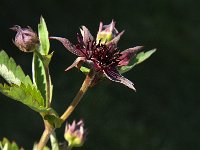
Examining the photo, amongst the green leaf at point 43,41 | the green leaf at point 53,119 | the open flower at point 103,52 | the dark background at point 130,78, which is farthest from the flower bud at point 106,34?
the dark background at point 130,78

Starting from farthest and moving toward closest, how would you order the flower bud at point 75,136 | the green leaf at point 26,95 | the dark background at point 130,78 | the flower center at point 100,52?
the dark background at point 130,78, the flower bud at point 75,136, the flower center at point 100,52, the green leaf at point 26,95

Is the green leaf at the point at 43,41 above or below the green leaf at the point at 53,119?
above

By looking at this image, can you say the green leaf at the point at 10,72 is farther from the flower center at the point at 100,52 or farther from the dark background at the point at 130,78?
the dark background at the point at 130,78

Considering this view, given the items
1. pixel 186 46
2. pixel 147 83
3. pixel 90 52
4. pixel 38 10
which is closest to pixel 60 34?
pixel 38 10

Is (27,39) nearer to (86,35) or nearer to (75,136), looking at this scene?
(86,35)

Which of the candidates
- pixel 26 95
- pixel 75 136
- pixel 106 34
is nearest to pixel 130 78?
pixel 75 136

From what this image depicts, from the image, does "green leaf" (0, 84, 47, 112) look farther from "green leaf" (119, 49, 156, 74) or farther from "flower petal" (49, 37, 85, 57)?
"green leaf" (119, 49, 156, 74)

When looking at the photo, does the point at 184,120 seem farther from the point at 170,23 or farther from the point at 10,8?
the point at 10,8
